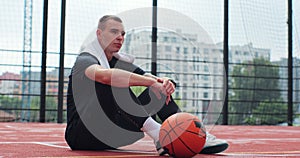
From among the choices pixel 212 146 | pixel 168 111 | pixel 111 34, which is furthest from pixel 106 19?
pixel 212 146

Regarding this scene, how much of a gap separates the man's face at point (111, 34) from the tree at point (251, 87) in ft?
19.0

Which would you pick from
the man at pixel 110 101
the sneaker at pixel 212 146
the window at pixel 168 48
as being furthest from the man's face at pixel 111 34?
the window at pixel 168 48

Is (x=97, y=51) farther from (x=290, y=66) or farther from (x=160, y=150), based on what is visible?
(x=290, y=66)

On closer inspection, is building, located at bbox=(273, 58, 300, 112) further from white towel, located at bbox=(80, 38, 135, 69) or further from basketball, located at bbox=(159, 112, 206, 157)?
basketball, located at bbox=(159, 112, 206, 157)

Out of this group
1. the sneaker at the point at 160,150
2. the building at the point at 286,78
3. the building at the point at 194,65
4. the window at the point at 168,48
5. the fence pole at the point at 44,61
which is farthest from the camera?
the building at the point at 286,78

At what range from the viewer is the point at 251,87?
7.94 meters

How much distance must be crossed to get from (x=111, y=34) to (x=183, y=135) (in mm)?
569

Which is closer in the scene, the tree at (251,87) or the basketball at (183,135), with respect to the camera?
the basketball at (183,135)

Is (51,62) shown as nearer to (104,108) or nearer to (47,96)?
(47,96)

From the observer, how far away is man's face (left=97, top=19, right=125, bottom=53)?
2020 millimetres

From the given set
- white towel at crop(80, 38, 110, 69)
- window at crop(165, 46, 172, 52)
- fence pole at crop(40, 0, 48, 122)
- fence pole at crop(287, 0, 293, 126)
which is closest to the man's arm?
white towel at crop(80, 38, 110, 69)

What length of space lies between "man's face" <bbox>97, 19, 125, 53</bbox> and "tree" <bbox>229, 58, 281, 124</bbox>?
228 inches

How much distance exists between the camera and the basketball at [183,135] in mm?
1753

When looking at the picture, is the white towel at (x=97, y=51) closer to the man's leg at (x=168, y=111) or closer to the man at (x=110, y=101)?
the man at (x=110, y=101)
